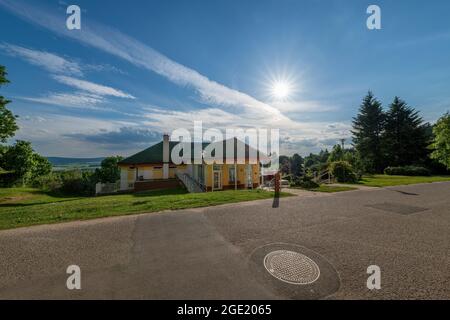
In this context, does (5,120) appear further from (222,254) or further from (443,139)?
(443,139)

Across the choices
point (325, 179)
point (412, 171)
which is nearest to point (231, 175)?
point (325, 179)

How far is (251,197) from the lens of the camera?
38.2ft

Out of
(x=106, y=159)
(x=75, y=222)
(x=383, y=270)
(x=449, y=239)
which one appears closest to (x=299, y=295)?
(x=383, y=270)

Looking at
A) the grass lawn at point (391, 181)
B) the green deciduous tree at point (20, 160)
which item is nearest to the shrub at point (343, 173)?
the grass lawn at point (391, 181)

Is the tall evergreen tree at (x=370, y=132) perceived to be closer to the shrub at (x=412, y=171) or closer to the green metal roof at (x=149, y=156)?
the shrub at (x=412, y=171)

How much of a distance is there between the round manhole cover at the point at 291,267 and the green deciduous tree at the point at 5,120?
22.7m

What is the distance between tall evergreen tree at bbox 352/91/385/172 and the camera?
3878 centimetres

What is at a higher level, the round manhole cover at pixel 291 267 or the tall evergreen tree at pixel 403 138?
the tall evergreen tree at pixel 403 138

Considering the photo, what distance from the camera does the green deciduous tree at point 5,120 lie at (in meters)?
15.9

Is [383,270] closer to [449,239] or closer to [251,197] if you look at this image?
[449,239]

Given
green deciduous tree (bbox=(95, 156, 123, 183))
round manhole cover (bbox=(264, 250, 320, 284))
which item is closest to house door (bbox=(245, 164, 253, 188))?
round manhole cover (bbox=(264, 250, 320, 284))

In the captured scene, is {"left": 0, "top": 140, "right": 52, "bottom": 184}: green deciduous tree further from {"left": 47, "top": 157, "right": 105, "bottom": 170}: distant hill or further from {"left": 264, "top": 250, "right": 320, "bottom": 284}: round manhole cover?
{"left": 264, "top": 250, "right": 320, "bottom": 284}: round manhole cover
